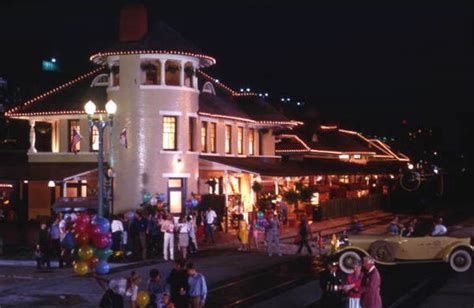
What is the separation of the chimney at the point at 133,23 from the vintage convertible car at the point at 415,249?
20.8m

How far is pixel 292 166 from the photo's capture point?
52.5 metres

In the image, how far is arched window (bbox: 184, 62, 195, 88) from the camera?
39469mm

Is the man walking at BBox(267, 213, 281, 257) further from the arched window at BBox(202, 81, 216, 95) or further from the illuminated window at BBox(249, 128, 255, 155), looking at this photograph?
the illuminated window at BBox(249, 128, 255, 155)

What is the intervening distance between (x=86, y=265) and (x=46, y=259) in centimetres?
988

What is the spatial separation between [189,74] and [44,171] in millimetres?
9253

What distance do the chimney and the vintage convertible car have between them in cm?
2077

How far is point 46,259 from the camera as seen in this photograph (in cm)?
2562

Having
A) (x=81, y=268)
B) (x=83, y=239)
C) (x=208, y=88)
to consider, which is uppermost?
(x=208, y=88)

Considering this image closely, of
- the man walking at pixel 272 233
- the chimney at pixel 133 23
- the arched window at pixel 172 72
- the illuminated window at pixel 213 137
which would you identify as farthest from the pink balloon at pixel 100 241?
the illuminated window at pixel 213 137

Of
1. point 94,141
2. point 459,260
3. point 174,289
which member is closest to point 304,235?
point 459,260

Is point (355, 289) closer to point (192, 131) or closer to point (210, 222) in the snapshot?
point (210, 222)

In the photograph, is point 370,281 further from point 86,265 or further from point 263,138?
point 263,138

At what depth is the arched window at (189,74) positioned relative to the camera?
39.5 metres

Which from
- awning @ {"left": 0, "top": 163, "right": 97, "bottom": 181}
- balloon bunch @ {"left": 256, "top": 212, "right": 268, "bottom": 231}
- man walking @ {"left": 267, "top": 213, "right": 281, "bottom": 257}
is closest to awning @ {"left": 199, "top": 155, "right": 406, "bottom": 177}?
awning @ {"left": 0, "top": 163, "right": 97, "bottom": 181}
